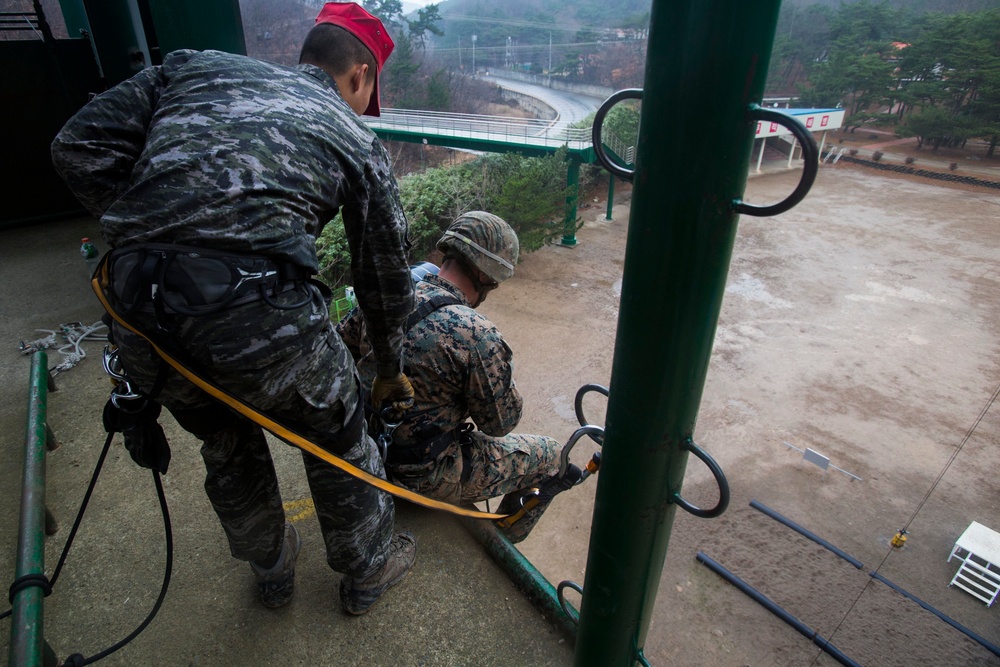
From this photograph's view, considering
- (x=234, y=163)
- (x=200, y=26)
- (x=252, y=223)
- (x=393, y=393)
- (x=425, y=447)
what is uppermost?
(x=200, y=26)

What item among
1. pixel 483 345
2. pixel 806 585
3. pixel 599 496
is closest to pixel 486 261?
pixel 483 345

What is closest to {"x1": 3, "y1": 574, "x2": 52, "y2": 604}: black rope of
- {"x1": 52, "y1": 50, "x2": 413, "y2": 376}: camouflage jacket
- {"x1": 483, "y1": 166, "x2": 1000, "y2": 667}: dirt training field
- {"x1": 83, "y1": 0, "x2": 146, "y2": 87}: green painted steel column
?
{"x1": 52, "y1": 50, "x2": 413, "y2": 376}: camouflage jacket

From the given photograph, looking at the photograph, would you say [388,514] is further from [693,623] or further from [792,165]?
[792,165]

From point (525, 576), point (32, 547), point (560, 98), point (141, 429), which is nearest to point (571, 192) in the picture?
point (525, 576)

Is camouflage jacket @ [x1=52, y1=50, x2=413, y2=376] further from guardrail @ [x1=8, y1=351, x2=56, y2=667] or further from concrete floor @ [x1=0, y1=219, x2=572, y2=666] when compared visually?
concrete floor @ [x1=0, y1=219, x2=572, y2=666]

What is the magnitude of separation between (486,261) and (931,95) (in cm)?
1451

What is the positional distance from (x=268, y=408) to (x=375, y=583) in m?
0.80

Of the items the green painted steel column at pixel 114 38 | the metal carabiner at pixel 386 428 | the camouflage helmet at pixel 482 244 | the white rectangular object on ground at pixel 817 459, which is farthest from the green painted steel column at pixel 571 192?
the metal carabiner at pixel 386 428

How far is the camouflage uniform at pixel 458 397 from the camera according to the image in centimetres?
193

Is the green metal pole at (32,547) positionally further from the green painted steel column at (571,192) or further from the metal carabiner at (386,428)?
the green painted steel column at (571,192)

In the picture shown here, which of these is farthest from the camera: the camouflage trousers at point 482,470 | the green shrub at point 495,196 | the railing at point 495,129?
the railing at point 495,129

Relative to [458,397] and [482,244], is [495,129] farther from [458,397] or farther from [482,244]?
[458,397]

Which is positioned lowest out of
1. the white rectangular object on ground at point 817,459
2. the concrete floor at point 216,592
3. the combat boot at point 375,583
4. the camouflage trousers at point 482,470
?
the white rectangular object on ground at point 817,459

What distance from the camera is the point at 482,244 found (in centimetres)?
211
